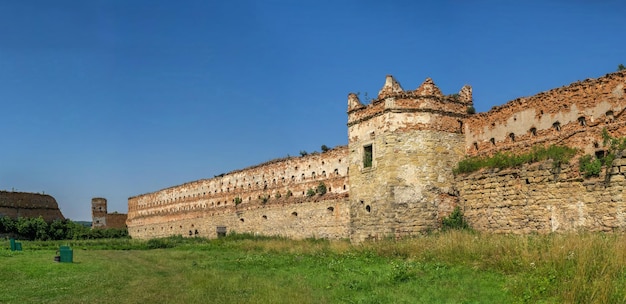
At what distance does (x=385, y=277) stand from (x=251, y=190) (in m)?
24.5

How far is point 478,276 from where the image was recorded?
1006 cm

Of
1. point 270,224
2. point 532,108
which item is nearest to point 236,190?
point 270,224

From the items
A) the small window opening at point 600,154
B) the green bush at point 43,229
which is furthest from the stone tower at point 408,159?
the green bush at point 43,229

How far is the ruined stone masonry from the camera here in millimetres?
14797

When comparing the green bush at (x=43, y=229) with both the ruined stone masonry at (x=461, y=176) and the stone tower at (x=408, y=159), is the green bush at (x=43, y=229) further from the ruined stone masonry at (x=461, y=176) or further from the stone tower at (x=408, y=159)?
the stone tower at (x=408, y=159)

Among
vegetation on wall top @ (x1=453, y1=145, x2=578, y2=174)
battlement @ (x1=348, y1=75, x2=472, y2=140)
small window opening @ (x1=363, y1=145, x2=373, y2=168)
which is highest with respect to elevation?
battlement @ (x1=348, y1=75, x2=472, y2=140)

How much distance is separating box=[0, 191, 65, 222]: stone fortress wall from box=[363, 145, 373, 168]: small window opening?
41390 mm

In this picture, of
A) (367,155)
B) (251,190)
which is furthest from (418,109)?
(251,190)

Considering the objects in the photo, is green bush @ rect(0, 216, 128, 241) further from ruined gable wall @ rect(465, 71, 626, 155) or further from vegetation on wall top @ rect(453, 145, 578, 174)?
ruined gable wall @ rect(465, 71, 626, 155)

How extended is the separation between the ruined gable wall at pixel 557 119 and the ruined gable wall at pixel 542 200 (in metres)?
0.97

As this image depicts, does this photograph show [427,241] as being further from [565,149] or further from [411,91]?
[411,91]

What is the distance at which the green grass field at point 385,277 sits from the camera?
857 centimetres

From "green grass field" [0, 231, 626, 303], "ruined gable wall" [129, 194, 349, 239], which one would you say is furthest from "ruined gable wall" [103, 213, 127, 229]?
"green grass field" [0, 231, 626, 303]

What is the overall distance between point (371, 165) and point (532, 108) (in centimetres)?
578
